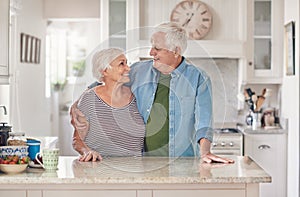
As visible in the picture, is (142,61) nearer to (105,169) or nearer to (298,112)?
(105,169)

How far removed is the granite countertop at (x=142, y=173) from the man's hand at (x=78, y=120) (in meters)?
0.18

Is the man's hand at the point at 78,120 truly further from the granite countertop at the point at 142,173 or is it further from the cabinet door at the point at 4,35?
the cabinet door at the point at 4,35

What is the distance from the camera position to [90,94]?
2918 mm

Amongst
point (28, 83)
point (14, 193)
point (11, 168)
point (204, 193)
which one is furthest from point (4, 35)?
point (28, 83)

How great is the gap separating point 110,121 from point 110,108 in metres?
0.07

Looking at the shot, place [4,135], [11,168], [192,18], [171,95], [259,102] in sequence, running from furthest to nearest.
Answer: [259,102] → [192,18] → [171,95] → [4,135] → [11,168]

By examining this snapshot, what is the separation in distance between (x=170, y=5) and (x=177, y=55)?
2.64m

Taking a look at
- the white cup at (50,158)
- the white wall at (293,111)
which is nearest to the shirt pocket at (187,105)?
the white cup at (50,158)

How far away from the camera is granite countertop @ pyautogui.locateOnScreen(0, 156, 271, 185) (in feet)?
8.35

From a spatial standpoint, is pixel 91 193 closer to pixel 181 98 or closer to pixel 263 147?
pixel 181 98

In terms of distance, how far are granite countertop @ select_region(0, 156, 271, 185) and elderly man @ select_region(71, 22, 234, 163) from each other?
134mm

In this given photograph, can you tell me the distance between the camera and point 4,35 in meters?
3.16

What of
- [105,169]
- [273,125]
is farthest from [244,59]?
[105,169]

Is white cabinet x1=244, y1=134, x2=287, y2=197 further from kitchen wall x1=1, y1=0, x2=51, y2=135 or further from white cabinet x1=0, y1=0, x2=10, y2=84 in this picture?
white cabinet x1=0, y1=0, x2=10, y2=84
